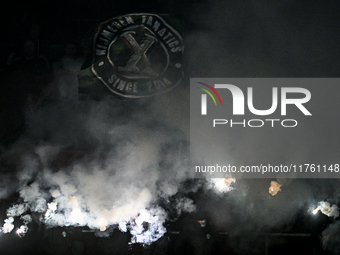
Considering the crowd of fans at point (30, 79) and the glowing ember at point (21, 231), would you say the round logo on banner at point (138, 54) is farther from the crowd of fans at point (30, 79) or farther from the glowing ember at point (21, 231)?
the glowing ember at point (21, 231)

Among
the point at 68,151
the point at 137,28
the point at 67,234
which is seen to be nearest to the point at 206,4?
the point at 137,28

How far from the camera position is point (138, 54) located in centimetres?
523

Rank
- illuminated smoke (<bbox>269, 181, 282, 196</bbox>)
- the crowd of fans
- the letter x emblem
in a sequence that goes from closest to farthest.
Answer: the letter x emblem < illuminated smoke (<bbox>269, 181, 282, 196</bbox>) < the crowd of fans

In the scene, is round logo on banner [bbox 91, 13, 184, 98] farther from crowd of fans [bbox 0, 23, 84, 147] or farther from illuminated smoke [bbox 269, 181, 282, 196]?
illuminated smoke [bbox 269, 181, 282, 196]

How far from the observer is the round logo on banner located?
5.23 metres

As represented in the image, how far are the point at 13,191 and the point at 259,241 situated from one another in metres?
4.93

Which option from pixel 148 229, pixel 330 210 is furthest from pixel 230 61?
pixel 148 229

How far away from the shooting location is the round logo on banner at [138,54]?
5.23m

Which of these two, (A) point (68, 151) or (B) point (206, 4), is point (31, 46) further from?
(B) point (206, 4)

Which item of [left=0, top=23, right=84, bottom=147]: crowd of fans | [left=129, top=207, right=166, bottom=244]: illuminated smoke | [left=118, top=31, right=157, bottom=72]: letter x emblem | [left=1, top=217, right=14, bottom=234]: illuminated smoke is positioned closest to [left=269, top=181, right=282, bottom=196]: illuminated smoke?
[left=129, top=207, right=166, bottom=244]: illuminated smoke

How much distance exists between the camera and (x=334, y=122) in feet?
17.6

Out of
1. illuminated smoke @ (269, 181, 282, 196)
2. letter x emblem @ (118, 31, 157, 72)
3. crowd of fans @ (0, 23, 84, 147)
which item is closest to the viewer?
letter x emblem @ (118, 31, 157, 72)

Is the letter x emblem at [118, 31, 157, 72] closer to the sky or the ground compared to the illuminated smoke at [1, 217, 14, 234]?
closer to the sky

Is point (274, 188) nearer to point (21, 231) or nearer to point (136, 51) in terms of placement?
point (136, 51)
